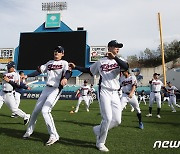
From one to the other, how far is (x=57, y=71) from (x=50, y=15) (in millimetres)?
50821

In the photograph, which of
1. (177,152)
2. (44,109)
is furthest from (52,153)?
(177,152)

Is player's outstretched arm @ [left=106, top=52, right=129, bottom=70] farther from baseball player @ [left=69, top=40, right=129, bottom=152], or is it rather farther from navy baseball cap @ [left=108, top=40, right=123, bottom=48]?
navy baseball cap @ [left=108, top=40, right=123, bottom=48]

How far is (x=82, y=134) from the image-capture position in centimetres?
809

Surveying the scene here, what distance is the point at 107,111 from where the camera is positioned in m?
6.18

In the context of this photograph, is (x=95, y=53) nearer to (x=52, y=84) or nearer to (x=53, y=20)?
(x=53, y=20)

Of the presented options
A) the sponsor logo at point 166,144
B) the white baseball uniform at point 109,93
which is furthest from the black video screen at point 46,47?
the white baseball uniform at point 109,93

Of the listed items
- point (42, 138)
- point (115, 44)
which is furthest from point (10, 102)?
point (115, 44)

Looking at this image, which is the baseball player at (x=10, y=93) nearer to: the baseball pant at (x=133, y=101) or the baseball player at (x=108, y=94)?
the baseball pant at (x=133, y=101)

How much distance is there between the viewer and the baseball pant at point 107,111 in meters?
6.18

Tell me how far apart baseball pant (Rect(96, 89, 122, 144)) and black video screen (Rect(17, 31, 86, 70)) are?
40504 millimetres

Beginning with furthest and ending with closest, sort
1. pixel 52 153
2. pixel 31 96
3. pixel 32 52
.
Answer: pixel 32 52 → pixel 31 96 → pixel 52 153

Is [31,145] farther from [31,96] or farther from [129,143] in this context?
[31,96]

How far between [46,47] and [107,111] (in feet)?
142

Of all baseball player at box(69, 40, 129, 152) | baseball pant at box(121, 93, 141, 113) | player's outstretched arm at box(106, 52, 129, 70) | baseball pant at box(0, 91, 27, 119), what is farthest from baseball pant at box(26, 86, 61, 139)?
baseball pant at box(121, 93, 141, 113)
